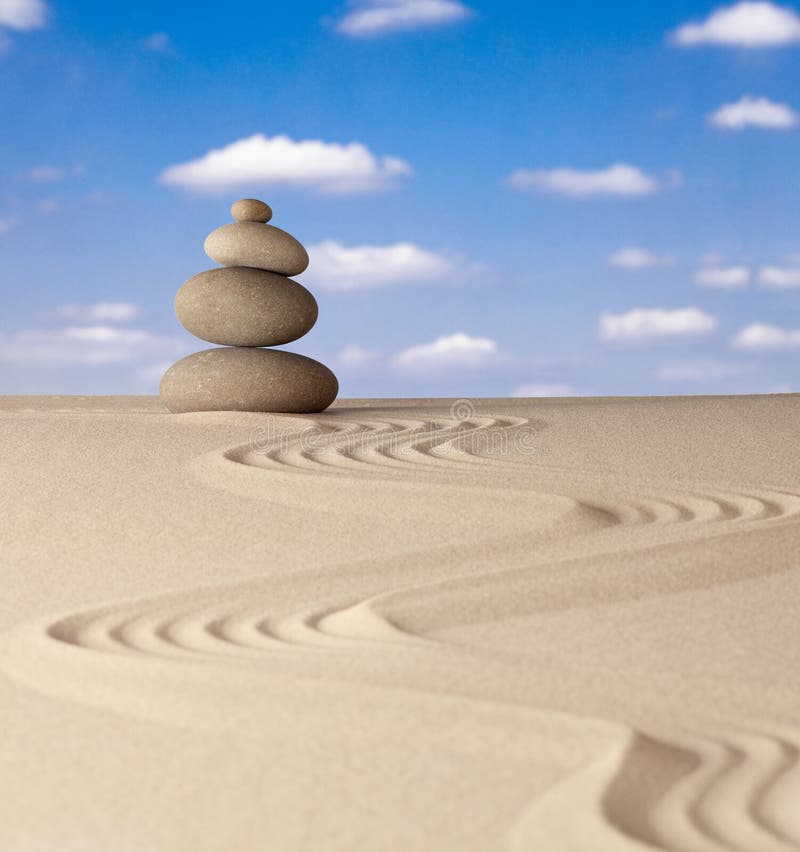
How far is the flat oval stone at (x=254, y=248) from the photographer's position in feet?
31.4

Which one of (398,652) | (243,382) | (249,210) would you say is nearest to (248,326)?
(243,382)

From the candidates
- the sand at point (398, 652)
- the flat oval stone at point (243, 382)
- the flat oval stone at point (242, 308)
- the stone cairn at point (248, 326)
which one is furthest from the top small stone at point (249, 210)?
the sand at point (398, 652)

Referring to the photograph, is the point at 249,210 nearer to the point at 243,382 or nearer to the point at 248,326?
the point at 248,326

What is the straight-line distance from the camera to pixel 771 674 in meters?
3.04

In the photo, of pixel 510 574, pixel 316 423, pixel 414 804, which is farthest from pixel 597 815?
pixel 316 423

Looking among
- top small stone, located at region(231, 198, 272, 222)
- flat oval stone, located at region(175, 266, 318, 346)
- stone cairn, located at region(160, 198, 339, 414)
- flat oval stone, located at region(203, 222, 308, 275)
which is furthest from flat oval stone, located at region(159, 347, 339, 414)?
top small stone, located at region(231, 198, 272, 222)

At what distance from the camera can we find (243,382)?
9062 mm

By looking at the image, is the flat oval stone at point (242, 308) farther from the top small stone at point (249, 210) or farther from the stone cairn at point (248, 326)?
the top small stone at point (249, 210)

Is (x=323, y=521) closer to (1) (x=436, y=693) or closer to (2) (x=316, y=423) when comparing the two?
(1) (x=436, y=693)

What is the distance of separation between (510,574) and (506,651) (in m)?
0.86

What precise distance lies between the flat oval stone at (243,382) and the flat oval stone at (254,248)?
84 cm

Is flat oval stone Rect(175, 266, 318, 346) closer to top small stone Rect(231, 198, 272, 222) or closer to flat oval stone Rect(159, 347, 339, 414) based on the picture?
flat oval stone Rect(159, 347, 339, 414)

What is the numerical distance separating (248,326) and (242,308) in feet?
0.53

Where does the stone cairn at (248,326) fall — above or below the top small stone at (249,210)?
below
